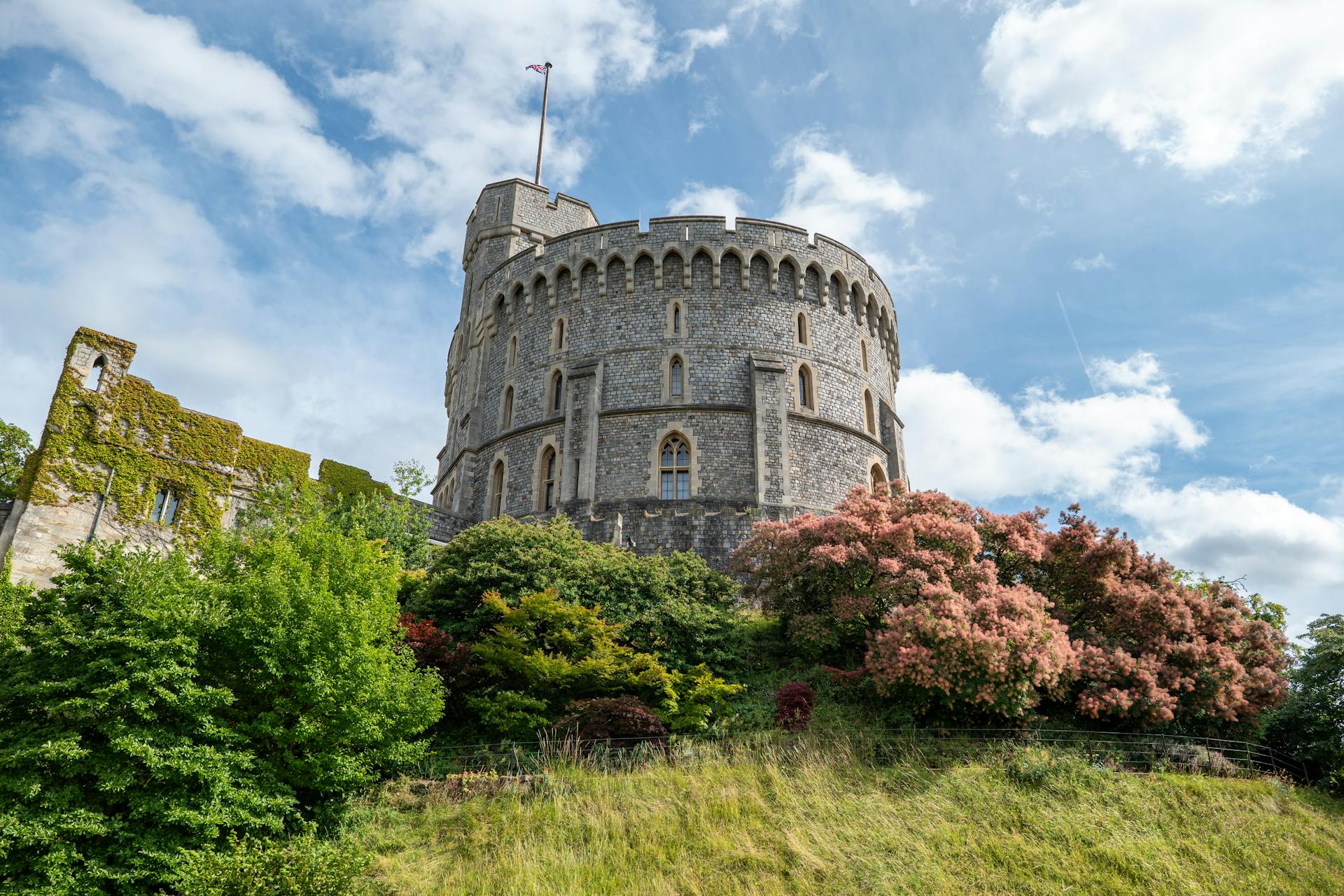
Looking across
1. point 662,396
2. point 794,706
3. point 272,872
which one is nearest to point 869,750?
point 794,706

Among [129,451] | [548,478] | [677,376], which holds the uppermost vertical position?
[677,376]

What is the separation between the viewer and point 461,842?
1105 centimetres

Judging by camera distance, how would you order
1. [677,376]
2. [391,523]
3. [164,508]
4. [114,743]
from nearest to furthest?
[114,743], [164,508], [391,523], [677,376]

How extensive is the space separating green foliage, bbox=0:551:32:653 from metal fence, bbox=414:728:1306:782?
5706 millimetres

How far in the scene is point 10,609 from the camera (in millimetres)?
11773

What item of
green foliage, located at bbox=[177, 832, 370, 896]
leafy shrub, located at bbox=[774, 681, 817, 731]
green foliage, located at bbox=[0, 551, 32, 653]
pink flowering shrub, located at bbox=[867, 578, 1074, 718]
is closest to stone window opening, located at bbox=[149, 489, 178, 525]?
green foliage, located at bbox=[0, 551, 32, 653]

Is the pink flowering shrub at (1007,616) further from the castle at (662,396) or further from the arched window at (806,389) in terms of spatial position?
the arched window at (806,389)

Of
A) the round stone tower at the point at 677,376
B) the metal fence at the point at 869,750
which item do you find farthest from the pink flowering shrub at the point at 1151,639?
the round stone tower at the point at 677,376

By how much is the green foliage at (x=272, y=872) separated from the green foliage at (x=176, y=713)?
0.46 m

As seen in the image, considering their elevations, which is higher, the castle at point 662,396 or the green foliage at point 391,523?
the castle at point 662,396

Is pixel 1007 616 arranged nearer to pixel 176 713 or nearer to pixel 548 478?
pixel 176 713

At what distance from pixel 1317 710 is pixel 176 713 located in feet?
59.6

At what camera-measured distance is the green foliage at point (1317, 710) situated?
14.4m

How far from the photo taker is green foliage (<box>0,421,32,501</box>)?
24.9 m
